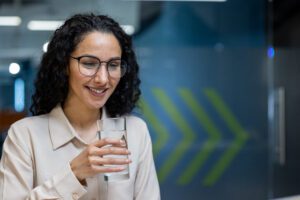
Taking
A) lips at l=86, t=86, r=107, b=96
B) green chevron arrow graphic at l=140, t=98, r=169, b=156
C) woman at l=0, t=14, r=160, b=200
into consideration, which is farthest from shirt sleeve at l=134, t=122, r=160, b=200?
green chevron arrow graphic at l=140, t=98, r=169, b=156

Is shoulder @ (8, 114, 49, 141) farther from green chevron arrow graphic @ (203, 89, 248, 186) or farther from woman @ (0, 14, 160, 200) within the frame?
green chevron arrow graphic @ (203, 89, 248, 186)

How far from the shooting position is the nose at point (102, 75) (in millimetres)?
1538

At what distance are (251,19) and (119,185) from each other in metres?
3.21

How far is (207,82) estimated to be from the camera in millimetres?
4410

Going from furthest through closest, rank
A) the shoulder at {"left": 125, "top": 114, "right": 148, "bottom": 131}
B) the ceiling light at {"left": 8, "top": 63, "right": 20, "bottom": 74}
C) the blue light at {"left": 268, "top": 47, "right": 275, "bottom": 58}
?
the blue light at {"left": 268, "top": 47, "right": 275, "bottom": 58}
the ceiling light at {"left": 8, "top": 63, "right": 20, "bottom": 74}
the shoulder at {"left": 125, "top": 114, "right": 148, "bottom": 131}

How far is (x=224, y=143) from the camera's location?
447cm

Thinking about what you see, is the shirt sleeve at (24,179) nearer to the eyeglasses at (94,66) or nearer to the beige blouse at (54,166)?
the beige blouse at (54,166)

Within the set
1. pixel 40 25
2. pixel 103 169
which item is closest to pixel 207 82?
pixel 40 25

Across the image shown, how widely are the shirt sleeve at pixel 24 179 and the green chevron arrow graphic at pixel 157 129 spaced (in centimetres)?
268

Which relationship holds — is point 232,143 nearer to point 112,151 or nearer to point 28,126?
point 28,126

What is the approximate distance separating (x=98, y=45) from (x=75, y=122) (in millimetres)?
300

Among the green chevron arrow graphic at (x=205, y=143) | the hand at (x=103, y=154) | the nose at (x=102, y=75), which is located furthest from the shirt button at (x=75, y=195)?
the green chevron arrow graphic at (x=205, y=143)

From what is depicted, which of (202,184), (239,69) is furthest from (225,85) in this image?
(202,184)

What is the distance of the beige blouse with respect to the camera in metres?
1.47
